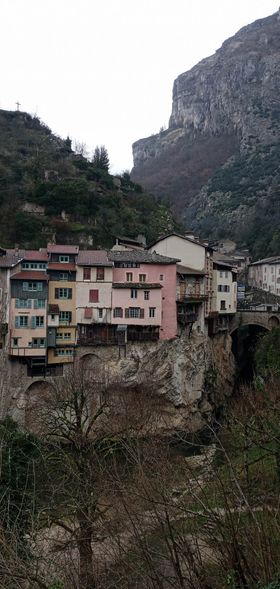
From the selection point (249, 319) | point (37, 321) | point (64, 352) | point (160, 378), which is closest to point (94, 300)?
point (64, 352)

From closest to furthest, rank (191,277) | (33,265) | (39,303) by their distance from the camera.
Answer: (39,303) < (33,265) < (191,277)

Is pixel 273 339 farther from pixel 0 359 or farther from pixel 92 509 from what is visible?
pixel 92 509

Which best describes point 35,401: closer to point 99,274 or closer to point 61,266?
point 61,266

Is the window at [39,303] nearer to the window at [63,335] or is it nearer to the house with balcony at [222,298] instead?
the window at [63,335]

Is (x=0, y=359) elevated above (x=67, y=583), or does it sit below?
above

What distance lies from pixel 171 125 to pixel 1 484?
162417mm

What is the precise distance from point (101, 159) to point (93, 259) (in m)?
38.3

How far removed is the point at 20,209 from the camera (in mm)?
47250

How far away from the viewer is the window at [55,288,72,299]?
35.1 m

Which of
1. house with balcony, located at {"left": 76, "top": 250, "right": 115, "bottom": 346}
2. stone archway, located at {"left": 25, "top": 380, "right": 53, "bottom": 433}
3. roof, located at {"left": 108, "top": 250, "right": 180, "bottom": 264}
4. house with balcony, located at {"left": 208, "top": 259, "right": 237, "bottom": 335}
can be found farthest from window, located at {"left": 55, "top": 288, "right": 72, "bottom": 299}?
house with balcony, located at {"left": 208, "top": 259, "right": 237, "bottom": 335}

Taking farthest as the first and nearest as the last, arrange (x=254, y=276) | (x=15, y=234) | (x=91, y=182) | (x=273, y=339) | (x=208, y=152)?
1. (x=208, y=152)
2. (x=254, y=276)
3. (x=91, y=182)
4. (x=15, y=234)
5. (x=273, y=339)

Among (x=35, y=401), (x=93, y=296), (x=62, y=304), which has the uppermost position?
(x=93, y=296)

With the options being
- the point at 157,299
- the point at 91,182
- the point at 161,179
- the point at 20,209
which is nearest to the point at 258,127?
the point at 161,179

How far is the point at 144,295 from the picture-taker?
36.0m
